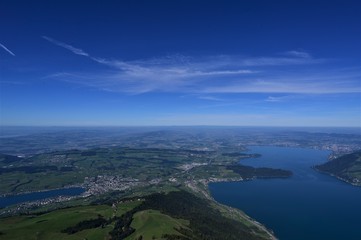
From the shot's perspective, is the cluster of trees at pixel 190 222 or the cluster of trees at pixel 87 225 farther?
the cluster of trees at pixel 87 225

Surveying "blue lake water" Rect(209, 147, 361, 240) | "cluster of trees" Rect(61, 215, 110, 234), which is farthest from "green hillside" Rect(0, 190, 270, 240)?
"blue lake water" Rect(209, 147, 361, 240)

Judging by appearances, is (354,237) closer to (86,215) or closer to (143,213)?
(143,213)

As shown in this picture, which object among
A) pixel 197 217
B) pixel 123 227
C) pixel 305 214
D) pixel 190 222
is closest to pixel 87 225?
pixel 123 227

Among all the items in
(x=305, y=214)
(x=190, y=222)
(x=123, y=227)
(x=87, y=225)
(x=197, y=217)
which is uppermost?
(x=123, y=227)

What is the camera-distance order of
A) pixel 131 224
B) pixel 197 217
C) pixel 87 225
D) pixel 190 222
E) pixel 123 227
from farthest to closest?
1. pixel 197 217
2. pixel 190 222
3. pixel 87 225
4. pixel 131 224
5. pixel 123 227

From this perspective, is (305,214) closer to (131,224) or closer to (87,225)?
(131,224)

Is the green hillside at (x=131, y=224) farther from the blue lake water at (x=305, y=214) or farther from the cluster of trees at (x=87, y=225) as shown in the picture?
the blue lake water at (x=305, y=214)

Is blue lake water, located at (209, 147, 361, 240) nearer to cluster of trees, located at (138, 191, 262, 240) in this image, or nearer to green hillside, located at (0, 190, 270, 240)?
green hillside, located at (0, 190, 270, 240)

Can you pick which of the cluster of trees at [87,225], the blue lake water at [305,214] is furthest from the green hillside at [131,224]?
the blue lake water at [305,214]

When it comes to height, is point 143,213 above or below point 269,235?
above

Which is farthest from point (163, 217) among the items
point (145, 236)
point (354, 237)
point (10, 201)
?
point (10, 201)

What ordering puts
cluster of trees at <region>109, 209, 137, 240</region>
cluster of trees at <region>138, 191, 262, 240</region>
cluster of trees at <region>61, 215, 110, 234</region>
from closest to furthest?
1. cluster of trees at <region>109, 209, 137, 240</region>
2. cluster of trees at <region>138, 191, 262, 240</region>
3. cluster of trees at <region>61, 215, 110, 234</region>
